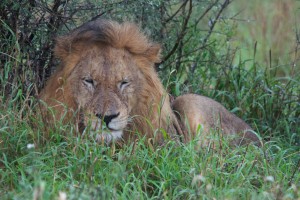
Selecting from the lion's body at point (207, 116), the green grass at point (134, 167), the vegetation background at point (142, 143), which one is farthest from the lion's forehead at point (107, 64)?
the lion's body at point (207, 116)

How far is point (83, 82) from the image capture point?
527 cm

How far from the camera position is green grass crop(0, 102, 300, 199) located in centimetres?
448

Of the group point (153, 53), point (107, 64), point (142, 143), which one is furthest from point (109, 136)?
point (153, 53)

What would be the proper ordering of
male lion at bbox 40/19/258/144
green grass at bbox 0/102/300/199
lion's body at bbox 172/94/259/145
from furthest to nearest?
lion's body at bbox 172/94/259/145
male lion at bbox 40/19/258/144
green grass at bbox 0/102/300/199

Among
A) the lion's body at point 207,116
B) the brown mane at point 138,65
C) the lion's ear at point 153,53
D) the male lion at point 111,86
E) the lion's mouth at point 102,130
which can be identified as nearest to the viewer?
the lion's mouth at point 102,130

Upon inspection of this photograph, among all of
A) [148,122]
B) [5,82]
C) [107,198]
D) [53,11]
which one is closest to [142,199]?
[107,198]

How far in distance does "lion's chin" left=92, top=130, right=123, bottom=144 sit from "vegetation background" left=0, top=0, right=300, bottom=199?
0.20ft

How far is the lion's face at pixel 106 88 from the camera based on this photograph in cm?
503

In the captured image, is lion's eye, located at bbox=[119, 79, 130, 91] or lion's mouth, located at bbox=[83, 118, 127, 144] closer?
lion's mouth, located at bbox=[83, 118, 127, 144]

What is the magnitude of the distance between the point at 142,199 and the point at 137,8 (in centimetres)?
229

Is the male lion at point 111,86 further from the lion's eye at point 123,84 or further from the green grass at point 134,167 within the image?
the green grass at point 134,167

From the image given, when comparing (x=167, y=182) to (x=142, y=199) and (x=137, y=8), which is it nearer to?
(x=142, y=199)

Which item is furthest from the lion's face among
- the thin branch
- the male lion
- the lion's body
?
the thin branch

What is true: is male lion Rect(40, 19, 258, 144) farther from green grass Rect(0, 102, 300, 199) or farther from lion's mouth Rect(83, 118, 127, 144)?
green grass Rect(0, 102, 300, 199)
